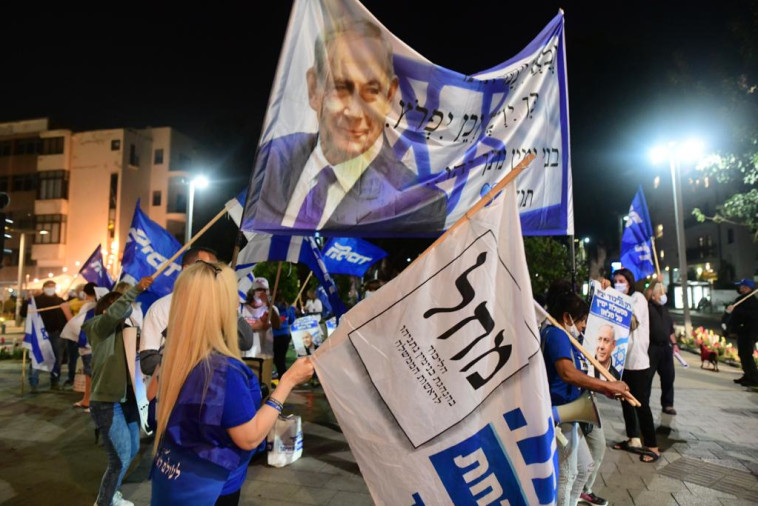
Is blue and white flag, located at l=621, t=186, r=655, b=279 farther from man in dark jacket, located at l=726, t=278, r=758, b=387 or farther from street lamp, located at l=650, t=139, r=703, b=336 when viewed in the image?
street lamp, located at l=650, t=139, r=703, b=336

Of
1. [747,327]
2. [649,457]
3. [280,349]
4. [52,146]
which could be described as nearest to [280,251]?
[280,349]

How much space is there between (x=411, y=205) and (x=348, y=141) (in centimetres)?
74

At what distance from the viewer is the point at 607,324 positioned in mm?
5082

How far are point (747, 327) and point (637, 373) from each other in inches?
242

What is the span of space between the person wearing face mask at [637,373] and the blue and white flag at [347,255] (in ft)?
13.9

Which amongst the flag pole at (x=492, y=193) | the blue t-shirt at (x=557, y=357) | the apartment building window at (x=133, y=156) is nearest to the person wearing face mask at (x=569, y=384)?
the blue t-shirt at (x=557, y=357)

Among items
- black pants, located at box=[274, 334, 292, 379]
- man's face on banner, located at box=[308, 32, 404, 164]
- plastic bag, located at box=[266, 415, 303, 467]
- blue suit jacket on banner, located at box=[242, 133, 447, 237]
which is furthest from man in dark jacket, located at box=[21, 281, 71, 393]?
man's face on banner, located at box=[308, 32, 404, 164]

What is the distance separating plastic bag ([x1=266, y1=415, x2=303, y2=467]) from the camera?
577cm

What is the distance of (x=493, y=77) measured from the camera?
495cm

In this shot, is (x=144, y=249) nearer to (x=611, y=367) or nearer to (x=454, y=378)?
(x=611, y=367)

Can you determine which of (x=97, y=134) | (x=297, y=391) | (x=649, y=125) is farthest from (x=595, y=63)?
(x=97, y=134)

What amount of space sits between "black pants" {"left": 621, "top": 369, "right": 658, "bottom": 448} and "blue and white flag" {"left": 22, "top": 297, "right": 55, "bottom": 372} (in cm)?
985

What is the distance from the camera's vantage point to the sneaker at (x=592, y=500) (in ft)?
15.6

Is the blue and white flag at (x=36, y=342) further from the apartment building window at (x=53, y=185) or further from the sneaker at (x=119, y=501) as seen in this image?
the apartment building window at (x=53, y=185)
